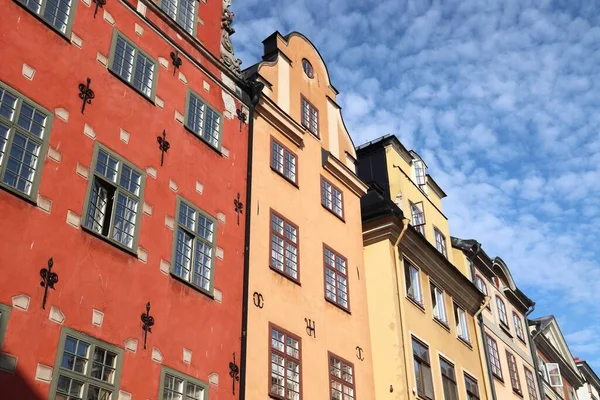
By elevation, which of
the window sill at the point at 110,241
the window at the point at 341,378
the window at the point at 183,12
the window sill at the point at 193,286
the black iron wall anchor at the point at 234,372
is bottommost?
the black iron wall anchor at the point at 234,372

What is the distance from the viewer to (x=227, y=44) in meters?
18.6

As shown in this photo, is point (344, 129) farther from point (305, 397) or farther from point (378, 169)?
point (305, 397)

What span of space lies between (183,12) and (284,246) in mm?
6351

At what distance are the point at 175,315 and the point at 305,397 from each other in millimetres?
4495

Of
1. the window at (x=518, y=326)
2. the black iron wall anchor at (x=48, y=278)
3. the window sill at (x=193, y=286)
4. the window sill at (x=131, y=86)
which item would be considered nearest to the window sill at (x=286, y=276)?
the window sill at (x=193, y=286)

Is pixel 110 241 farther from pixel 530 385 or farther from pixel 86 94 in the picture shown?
pixel 530 385

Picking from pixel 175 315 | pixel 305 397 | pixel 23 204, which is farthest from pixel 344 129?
pixel 23 204

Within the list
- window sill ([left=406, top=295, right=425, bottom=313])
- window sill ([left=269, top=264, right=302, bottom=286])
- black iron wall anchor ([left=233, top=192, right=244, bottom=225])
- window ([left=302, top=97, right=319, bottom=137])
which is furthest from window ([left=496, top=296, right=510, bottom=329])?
black iron wall anchor ([left=233, top=192, right=244, bottom=225])

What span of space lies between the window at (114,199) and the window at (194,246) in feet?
3.59

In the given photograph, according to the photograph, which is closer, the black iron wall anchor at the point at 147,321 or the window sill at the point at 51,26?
the black iron wall anchor at the point at 147,321

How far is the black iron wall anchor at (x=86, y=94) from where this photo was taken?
44.0 feet

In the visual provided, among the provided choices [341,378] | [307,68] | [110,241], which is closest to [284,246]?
[341,378]

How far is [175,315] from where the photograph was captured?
44.4 feet

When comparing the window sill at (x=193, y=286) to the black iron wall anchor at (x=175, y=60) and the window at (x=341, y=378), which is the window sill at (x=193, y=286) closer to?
the window at (x=341, y=378)
